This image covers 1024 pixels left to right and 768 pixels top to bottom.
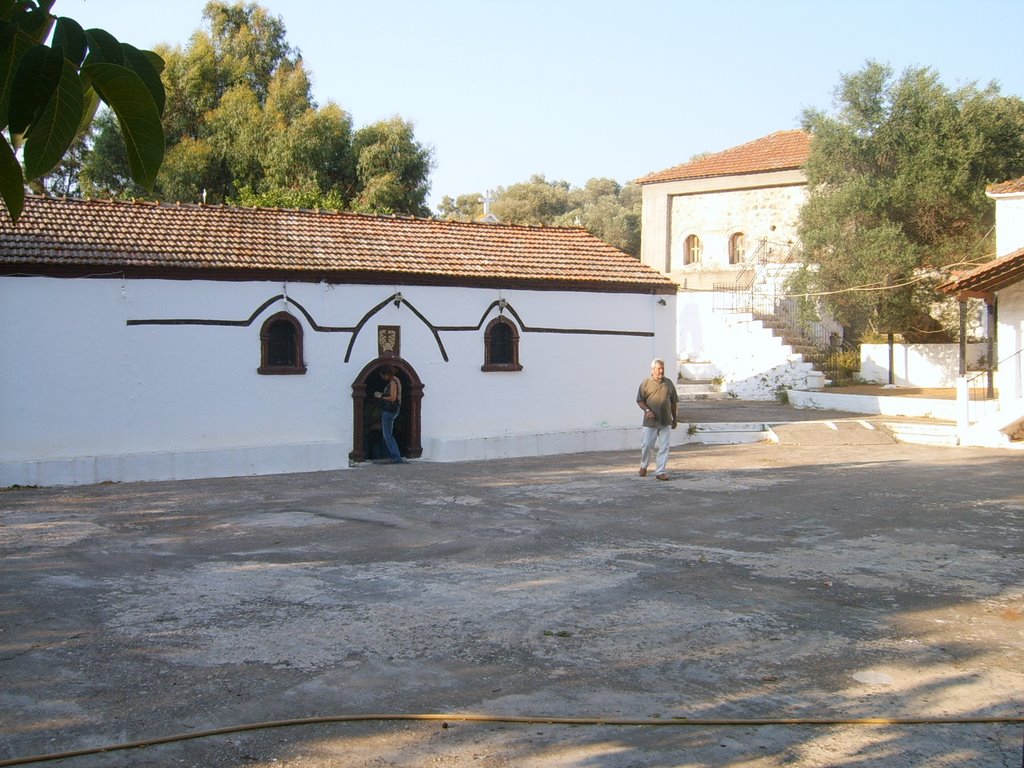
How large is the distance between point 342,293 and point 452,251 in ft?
9.52

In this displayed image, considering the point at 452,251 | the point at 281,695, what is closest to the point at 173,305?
the point at 452,251

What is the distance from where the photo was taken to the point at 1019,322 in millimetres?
21328

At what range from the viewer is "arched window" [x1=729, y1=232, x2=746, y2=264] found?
125ft

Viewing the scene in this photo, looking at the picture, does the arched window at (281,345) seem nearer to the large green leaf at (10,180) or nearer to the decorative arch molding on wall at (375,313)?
the decorative arch molding on wall at (375,313)

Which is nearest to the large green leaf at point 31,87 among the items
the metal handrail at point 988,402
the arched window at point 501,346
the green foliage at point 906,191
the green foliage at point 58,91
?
the green foliage at point 58,91

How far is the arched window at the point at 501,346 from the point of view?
63.1 feet

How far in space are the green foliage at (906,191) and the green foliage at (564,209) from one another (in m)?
29.3

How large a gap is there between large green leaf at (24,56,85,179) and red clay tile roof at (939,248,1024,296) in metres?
20.5

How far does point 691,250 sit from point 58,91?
127ft

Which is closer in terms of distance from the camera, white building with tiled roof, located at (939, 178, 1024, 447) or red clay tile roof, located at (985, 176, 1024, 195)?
white building with tiled roof, located at (939, 178, 1024, 447)

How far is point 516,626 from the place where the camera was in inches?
285

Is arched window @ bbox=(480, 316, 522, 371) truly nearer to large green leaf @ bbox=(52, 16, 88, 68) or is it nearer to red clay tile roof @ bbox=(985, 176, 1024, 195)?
red clay tile roof @ bbox=(985, 176, 1024, 195)

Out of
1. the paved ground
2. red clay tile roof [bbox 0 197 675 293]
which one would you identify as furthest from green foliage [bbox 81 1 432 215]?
the paved ground

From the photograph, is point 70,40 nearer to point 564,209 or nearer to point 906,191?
point 906,191
